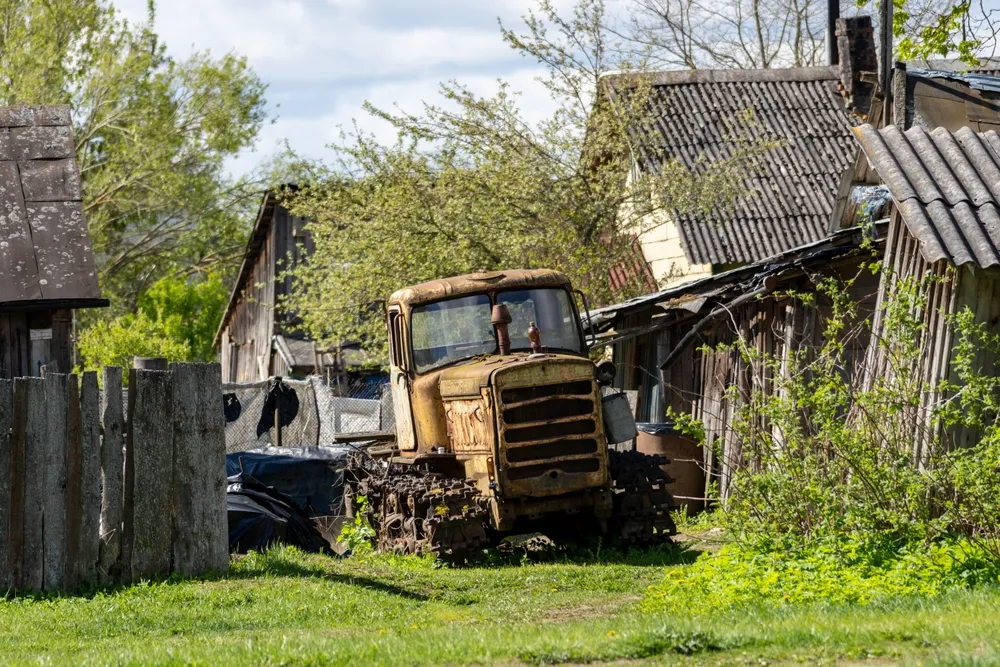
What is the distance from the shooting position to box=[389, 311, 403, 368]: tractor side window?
12.3 m

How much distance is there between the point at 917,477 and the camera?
8.52m

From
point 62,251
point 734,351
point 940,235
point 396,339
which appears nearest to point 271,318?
point 62,251

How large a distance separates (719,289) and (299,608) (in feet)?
23.4

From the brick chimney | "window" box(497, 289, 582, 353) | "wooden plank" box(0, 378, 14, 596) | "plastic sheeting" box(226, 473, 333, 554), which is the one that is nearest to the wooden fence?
"wooden plank" box(0, 378, 14, 596)

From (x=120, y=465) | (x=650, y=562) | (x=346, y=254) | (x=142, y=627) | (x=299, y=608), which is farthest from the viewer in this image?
(x=346, y=254)

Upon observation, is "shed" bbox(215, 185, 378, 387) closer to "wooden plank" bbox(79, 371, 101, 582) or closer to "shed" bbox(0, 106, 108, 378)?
"shed" bbox(0, 106, 108, 378)

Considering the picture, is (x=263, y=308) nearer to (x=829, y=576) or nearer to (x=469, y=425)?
(x=469, y=425)

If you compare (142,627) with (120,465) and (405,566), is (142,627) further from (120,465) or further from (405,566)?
(405,566)

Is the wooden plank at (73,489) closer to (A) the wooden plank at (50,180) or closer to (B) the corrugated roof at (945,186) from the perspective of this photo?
(A) the wooden plank at (50,180)

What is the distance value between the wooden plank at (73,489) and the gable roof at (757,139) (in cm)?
1256

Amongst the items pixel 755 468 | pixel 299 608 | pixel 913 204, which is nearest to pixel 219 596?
pixel 299 608

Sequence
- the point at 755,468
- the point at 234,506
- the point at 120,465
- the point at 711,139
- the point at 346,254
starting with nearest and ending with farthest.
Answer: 1. the point at 120,465
2. the point at 234,506
3. the point at 755,468
4. the point at 346,254
5. the point at 711,139

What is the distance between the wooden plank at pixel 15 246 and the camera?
1378 centimetres

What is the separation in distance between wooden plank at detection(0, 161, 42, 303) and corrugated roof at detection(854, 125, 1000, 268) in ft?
28.3
